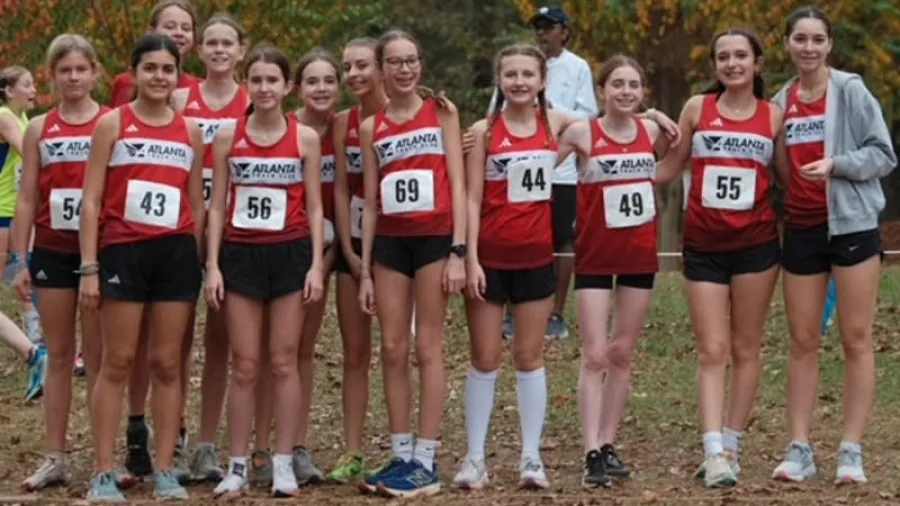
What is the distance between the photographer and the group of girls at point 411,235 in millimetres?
9148

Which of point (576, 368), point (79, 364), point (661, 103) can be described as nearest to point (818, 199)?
point (576, 368)

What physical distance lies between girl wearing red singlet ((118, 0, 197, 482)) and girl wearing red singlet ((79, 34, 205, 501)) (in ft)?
1.38

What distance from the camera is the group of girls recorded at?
915cm

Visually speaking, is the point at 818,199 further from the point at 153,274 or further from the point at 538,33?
the point at 538,33

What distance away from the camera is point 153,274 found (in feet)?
29.8

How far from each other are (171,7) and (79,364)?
410 cm

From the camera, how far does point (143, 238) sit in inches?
355

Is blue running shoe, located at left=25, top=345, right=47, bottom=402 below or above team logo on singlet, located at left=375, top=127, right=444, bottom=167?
below

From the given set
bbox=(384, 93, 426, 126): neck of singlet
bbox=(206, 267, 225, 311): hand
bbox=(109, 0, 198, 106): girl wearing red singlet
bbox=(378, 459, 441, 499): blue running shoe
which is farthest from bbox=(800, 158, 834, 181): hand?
bbox=(109, 0, 198, 106): girl wearing red singlet

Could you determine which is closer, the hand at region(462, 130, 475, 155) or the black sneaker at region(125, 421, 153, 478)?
the hand at region(462, 130, 475, 155)

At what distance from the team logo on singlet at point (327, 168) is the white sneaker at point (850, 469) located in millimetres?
2704

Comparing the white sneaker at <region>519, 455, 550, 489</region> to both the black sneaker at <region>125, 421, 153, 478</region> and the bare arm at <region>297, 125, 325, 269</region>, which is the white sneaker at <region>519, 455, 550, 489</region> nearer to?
the bare arm at <region>297, 125, 325, 269</region>

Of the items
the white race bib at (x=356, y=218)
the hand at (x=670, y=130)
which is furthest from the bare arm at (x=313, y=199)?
the hand at (x=670, y=130)

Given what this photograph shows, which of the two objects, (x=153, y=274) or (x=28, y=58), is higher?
(x=28, y=58)
